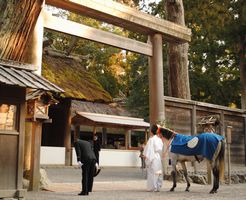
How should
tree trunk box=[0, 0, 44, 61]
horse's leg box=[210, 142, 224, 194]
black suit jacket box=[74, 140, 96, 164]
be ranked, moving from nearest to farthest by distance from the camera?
tree trunk box=[0, 0, 44, 61] → black suit jacket box=[74, 140, 96, 164] → horse's leg box=[210, 142, 224, 194]

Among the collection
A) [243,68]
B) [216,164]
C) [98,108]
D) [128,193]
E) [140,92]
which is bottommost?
[128,193]

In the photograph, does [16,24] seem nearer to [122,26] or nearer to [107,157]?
[122,26]

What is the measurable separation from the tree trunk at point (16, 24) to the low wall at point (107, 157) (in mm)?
12761

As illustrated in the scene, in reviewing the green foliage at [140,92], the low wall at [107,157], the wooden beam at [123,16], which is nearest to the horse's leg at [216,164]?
the wooden beam at [123,16]

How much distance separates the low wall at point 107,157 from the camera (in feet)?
66.1

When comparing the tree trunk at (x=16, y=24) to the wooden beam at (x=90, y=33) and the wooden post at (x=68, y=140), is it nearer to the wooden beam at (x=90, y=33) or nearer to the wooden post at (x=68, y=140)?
the wooden beam at (x=90, y=33)

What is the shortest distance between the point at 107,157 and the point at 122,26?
12.0 m

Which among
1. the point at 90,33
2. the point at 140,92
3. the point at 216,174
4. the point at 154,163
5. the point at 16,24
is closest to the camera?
the point at 16,24

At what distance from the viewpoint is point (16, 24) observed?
25.2 feet

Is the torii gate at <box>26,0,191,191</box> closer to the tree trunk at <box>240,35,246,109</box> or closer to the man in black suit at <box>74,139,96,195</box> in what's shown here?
the man in black suit at <box>74,139,96,195</box>

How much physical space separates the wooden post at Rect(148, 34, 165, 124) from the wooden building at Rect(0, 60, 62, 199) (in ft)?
19.8

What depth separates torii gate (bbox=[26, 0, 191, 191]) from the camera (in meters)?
10.5

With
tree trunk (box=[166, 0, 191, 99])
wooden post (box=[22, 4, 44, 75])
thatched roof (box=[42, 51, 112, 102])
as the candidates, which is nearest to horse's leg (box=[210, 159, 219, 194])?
wooden post (box=[22, 4, 44, 75])

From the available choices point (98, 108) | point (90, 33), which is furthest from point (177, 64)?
point (98, 108)
